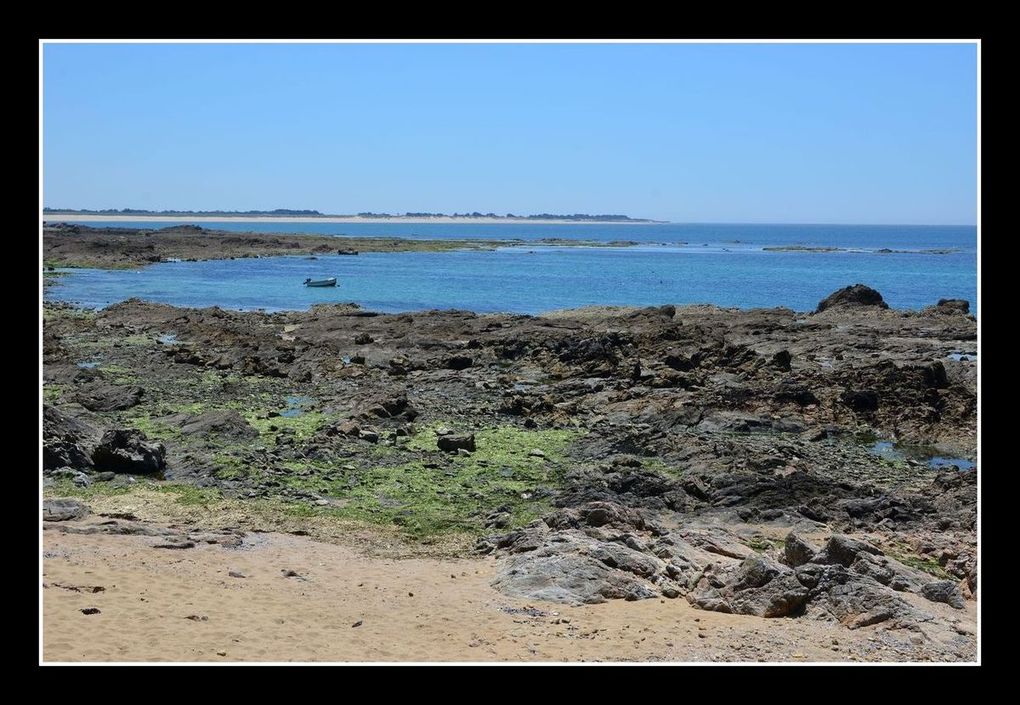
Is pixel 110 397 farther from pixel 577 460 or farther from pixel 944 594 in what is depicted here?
pixel 944 594

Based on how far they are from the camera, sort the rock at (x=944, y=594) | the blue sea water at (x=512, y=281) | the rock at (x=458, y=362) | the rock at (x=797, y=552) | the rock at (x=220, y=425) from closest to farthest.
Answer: the rock at (x=944, y=594), the rock at (x=797, y=552), the rock at (x=220, y=425), the rock at (x=458, y=362), the blue sea water at (x=512, y=281)

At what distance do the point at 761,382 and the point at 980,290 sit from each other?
2029 centimetres

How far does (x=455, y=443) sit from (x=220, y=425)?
5179mm

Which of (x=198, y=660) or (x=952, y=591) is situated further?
(x=952, y=591)

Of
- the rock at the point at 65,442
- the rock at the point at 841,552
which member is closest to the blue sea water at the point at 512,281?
the rock at the point at 65,442

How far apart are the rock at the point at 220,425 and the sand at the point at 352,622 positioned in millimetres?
7353

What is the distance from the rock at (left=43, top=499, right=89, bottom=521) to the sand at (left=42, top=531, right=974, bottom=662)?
5.55 ft

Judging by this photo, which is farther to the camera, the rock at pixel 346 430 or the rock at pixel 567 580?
the rock at pixel 346 430

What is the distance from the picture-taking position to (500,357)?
32.0 meters

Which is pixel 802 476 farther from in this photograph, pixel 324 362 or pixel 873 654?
pixel 324 362

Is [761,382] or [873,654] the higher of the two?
[761,382]

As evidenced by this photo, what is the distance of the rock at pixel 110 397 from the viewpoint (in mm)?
23219

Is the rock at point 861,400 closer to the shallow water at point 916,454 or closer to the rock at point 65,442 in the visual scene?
Answer: the shallow water at point 916,454
